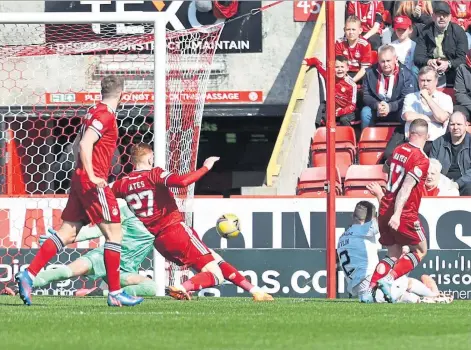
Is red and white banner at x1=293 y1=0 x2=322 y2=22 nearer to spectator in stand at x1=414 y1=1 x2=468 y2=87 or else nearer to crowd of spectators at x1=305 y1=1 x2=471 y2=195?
crowd of spectators at x1=305 y1=1 x2=471 y2=195

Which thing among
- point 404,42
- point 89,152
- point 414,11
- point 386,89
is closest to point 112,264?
point 89,152

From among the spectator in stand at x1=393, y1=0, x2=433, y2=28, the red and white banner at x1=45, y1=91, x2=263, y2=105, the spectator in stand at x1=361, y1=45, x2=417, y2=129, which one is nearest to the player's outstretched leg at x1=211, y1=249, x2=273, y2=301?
the spectator in stand at x1=361, y1=45, x2=417, y2=129

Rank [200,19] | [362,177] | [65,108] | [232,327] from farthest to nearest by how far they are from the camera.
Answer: [200,19] < [65,108] < [362,177] < [232,327]

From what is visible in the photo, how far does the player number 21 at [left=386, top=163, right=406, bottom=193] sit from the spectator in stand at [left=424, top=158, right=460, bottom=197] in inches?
147

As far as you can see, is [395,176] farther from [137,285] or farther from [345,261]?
[137,285]

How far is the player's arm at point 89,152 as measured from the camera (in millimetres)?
10445

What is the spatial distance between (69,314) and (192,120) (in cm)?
602

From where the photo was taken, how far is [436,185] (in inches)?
633

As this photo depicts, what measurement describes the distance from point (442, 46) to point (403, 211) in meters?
6.20

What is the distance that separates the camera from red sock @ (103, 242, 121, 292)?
10.6m

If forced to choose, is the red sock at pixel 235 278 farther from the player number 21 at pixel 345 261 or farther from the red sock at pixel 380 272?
the player number 21 at pixel 345 261

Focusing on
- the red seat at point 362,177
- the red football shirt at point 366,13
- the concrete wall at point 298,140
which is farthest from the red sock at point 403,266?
the red football shirt at point 366,13

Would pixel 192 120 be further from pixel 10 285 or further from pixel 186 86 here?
pixel 10 285

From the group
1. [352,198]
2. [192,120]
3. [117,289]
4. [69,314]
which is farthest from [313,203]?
[69,314]
